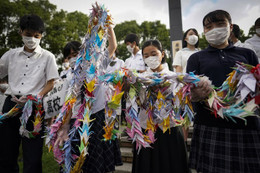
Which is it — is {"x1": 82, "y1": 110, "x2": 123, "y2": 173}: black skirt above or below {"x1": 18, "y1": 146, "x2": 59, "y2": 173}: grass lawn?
above

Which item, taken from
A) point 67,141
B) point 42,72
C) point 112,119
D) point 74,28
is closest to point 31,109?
point 42,72

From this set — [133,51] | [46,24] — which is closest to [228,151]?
[133,51]

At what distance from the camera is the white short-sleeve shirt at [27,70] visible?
2.23 m

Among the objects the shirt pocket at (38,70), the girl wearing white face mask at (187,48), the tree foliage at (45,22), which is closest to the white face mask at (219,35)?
the girl wearing white face mask at (187,48)

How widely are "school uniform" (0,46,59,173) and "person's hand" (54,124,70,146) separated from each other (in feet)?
2.11

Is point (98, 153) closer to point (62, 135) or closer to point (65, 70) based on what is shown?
point (62, 135)

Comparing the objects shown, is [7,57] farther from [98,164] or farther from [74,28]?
[74,28]

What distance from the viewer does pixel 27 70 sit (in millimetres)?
2287

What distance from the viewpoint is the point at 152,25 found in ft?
93.7

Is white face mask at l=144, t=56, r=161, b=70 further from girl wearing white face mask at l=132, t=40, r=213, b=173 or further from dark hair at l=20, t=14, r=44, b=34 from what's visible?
dark hair at l=20, t=14, r=44, b=34

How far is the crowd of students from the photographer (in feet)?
4.62

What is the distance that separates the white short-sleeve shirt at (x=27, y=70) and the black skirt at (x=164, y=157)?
152 cm

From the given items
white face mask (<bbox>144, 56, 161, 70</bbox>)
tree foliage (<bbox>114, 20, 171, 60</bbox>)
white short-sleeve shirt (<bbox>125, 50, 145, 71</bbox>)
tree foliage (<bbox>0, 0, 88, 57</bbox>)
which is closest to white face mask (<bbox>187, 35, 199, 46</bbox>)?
white short-sleeve shirt (<bbox>125, 50, 145, 71</bbox>)

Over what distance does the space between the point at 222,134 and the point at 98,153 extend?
124cm
